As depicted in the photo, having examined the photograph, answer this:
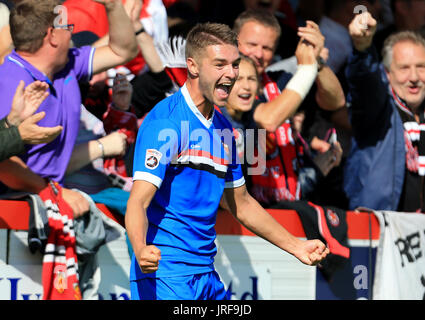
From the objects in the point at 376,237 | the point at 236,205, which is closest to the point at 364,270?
the point at 376,237

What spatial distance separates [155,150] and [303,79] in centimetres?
238

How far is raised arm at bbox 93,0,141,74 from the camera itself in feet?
18.3

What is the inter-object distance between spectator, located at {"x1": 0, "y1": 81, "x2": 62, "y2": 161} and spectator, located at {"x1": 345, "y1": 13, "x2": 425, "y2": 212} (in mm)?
2824

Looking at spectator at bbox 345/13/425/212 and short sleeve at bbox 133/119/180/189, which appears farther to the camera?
spectator at bbox 345/13/425/212

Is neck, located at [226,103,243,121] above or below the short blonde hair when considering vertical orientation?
below

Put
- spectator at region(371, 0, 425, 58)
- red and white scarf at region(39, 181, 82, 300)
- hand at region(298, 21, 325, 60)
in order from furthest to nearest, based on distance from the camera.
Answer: spectator at region(371, 0, 425, 58)
hand at region(298, 21, 325, 60)
red and white scarf at region(39, 181, 82, 300)

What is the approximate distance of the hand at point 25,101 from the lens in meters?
4.86

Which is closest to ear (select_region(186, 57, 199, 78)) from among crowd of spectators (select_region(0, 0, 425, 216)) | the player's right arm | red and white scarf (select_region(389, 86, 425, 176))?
the player's right arm

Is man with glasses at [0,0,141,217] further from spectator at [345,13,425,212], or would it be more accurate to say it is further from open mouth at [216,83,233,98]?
spectator at [345,13,425,212]

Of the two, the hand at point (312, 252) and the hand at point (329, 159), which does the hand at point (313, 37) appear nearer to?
the hand at point (329, 159)

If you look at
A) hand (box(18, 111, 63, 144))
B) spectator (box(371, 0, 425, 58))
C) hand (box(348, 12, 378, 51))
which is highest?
spectator (box(371, 0, 425, 58))

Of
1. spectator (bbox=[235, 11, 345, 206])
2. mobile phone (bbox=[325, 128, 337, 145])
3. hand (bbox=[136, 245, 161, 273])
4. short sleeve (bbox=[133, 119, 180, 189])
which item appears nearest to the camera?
hand (bbox=[136, 245, 161, 273])

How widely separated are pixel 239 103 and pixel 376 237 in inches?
66.9
